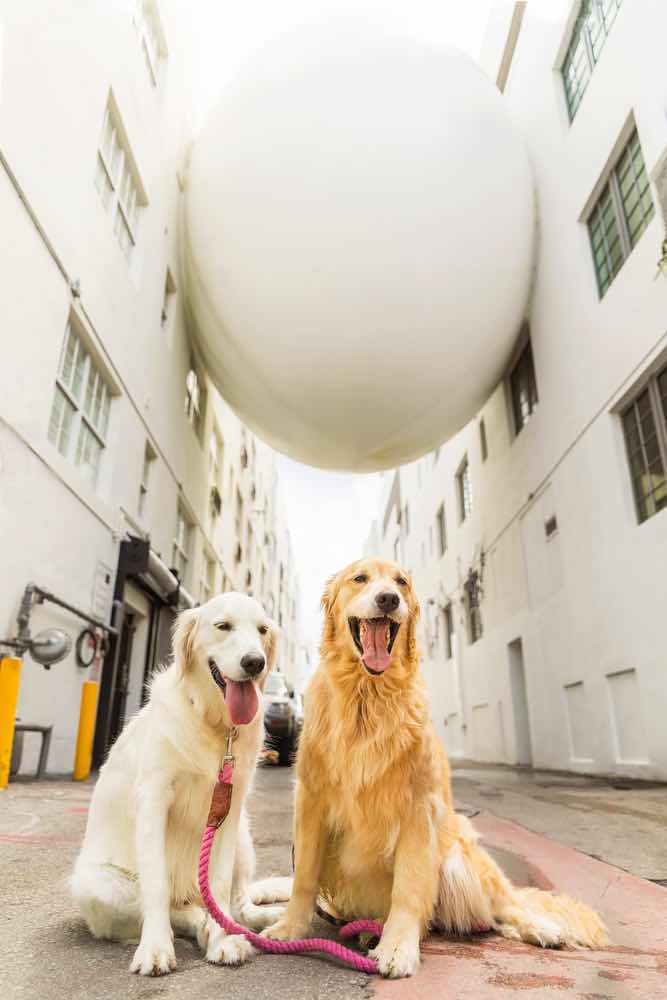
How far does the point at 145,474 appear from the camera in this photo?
1144cm

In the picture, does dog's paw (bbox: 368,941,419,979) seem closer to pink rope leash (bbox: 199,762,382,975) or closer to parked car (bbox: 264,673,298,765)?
pink rope leash (bbox: 199,762,382,975)

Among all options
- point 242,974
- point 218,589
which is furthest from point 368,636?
point 218,589

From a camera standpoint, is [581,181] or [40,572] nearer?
[40,572]

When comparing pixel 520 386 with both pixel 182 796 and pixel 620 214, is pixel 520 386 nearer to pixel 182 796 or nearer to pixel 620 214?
pixel 620 214

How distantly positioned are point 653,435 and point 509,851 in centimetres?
615

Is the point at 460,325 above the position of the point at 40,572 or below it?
Answer: above

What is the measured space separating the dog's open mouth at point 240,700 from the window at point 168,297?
1128cm

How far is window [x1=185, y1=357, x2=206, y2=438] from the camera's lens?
14257 mm

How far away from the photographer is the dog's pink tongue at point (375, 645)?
2.24 metres

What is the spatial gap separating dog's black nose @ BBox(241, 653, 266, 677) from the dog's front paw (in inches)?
33.5

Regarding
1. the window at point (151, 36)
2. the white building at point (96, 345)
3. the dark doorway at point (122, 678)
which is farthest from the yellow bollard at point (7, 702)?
the window at point (151, 36)

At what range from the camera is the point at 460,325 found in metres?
9.76

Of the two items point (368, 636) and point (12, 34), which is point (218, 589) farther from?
point (368, 636)

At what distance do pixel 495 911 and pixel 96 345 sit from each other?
26.9ft
